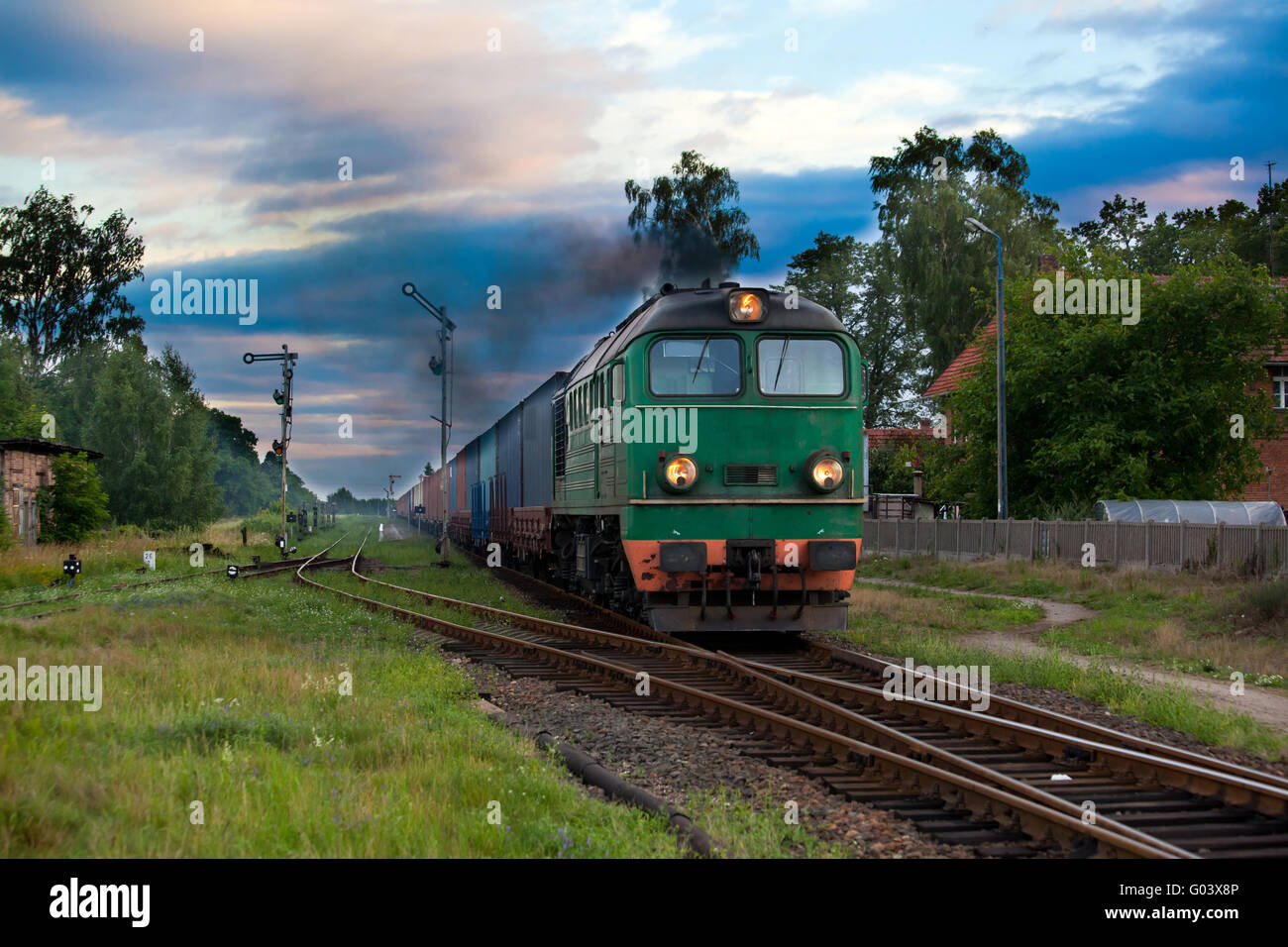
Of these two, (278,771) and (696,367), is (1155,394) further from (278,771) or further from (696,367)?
(278,771)

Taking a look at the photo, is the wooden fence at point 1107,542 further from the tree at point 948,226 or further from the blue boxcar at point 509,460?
the tree at point 948,226

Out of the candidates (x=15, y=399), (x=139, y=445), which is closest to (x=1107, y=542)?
(x=15, y=399)

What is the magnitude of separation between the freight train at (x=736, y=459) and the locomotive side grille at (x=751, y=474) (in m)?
0.01

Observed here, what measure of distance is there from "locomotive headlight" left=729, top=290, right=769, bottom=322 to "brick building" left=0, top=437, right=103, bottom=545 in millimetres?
22243

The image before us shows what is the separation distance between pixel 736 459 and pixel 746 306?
5.97 ft

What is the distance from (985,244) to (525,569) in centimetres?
2768

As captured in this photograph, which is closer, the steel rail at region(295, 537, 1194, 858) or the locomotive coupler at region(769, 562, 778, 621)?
the steel rail at region(295, 537, 1194, 858)

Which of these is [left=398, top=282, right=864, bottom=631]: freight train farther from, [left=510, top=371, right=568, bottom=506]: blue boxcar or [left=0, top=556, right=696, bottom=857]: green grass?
[left=510, top=371, right=568, bottom=506]: blue boxcar

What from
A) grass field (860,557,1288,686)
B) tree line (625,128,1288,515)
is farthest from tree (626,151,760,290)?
grass field (860,557,1288,686)

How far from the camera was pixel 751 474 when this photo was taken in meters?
11.6

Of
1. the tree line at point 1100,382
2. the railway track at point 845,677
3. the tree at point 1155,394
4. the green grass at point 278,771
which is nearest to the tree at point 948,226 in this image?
the tree line at point 1100,382

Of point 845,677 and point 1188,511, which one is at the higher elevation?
point 1188,511

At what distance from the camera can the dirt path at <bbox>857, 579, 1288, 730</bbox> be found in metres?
9.21

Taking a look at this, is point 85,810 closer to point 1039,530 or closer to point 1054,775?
point 1054,775
